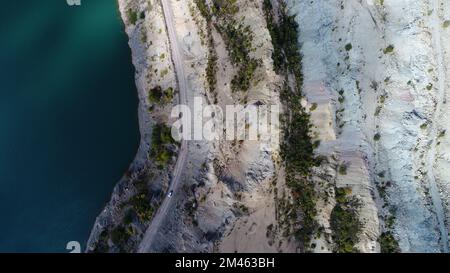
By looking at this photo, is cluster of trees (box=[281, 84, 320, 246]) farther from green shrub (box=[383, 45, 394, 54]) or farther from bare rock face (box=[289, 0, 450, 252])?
green shrub (box=[383, 45, 394, 54])

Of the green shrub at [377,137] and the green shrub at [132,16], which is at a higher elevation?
the green shrub at [132,16]

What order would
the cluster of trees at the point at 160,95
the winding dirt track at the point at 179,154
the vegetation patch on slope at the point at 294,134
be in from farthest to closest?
the cluster of trees at the point at 160,95, the winding dirt track at the point at 179,154, the vegetation patch on slope at the point at 294,134

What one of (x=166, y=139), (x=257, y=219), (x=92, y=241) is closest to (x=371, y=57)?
(x=257, y=219)

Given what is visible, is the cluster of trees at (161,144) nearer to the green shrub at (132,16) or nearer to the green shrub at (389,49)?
the green shrub at (132,16)

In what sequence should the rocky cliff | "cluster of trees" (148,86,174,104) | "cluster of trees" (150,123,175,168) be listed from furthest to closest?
"cluster of trees" (148,86,174,104)
"cluster of trees" (150,123,175,168)
the rocky cliff

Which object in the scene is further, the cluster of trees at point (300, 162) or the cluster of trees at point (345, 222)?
the cluster of trees at point (300, 162)

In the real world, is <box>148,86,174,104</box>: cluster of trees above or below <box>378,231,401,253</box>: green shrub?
above

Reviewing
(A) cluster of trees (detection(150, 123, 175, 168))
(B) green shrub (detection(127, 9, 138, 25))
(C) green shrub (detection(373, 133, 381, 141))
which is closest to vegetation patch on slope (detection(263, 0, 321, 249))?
(C) green shrub (detection(373, 133, 381, 141))

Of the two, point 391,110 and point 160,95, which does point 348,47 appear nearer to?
point 391,110

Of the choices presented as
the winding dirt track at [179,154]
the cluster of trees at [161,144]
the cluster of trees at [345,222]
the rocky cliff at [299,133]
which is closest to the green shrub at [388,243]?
the rocky cliff at [299,133]

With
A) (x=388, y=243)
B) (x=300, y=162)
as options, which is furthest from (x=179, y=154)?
(x=388, y=243)
